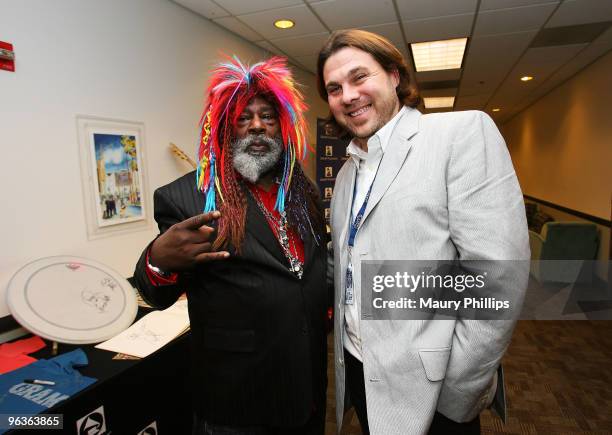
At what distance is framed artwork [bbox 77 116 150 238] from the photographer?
7.59ft

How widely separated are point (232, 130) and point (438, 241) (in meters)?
0.79

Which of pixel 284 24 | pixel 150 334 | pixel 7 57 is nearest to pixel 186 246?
pixel 150 334

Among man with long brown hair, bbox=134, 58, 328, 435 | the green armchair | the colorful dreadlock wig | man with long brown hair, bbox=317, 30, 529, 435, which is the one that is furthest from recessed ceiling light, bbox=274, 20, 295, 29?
the green armchair

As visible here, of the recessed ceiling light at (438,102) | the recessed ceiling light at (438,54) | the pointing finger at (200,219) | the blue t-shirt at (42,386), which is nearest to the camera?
the pointing finger at (200,219)

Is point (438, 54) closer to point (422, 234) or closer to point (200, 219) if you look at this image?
point (422, 234)

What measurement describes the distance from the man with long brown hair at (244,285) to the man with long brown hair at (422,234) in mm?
154

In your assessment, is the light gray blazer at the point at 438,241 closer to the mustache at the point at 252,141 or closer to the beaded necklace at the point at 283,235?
the beaded necklace at the point at 283,235

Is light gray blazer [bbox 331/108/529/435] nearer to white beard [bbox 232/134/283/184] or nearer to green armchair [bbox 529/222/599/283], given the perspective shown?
white beard [bbox 232/134/283/184]

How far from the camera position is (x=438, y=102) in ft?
27.7

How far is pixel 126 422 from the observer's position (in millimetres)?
1687

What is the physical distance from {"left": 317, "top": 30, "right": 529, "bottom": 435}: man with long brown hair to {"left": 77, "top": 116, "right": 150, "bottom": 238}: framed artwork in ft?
5.86

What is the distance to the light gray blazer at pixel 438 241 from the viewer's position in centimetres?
97

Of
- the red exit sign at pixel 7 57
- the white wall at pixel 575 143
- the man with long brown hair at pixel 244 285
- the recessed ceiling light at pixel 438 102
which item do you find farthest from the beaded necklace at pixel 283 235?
the recessed ceiling light at pixel 438 102

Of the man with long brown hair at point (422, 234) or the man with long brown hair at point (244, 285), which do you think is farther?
the man with long brown hair at point (244, 285)
